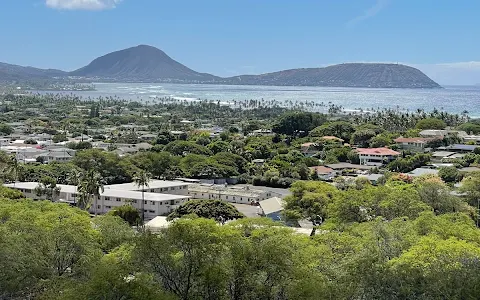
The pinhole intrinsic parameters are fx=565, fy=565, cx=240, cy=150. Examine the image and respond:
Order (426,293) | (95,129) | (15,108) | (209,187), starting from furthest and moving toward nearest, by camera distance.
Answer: (15,108)
(95,129)
(209,187)
(426,293)

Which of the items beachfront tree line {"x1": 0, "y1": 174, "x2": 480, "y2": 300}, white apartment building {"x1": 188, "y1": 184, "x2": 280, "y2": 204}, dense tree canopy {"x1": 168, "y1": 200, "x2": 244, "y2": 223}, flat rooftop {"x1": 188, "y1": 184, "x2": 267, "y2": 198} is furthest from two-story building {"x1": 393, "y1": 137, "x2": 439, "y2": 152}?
beachfront tree line {"x1": 0, "y1": 174, "x2": 480, "y2": 300}

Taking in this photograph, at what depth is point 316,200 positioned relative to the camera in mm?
29672

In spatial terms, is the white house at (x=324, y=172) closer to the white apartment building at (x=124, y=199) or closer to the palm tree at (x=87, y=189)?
the white apartment building at (x=124, y=199)

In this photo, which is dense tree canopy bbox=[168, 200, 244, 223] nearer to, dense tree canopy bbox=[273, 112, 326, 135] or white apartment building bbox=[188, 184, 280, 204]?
white apartment building bbox=[188, 184, 280, 204]

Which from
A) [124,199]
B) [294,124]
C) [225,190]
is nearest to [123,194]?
[124,199]

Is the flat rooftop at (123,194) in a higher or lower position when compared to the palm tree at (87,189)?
lower

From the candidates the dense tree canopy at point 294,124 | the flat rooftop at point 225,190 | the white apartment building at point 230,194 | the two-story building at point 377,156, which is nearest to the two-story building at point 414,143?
the two-story building at point 377,156

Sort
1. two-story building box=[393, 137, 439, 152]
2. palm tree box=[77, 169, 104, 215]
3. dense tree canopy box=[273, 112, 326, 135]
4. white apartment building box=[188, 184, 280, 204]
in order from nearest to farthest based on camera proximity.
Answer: palm tree box=[77, 169, 104, 215] < white apartment building box=[188, 184, 280, 204] < two-story building box=[393, 137, 439, 152] < dense tree canopy box=[273, 112, 326, 135]

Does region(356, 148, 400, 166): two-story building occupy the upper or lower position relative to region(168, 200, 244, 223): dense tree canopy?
lower

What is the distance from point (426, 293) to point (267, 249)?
13.2 feet

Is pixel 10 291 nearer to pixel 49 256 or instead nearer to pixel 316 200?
pixel 49 256

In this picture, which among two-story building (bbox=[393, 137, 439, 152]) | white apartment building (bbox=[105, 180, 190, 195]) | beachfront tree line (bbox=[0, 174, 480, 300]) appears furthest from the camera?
two-story building (bbox=[393, 137, 439, 152])

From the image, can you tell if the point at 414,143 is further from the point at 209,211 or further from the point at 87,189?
the point at 87,189

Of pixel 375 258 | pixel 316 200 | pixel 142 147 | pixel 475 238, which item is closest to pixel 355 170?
pixel 316 200
